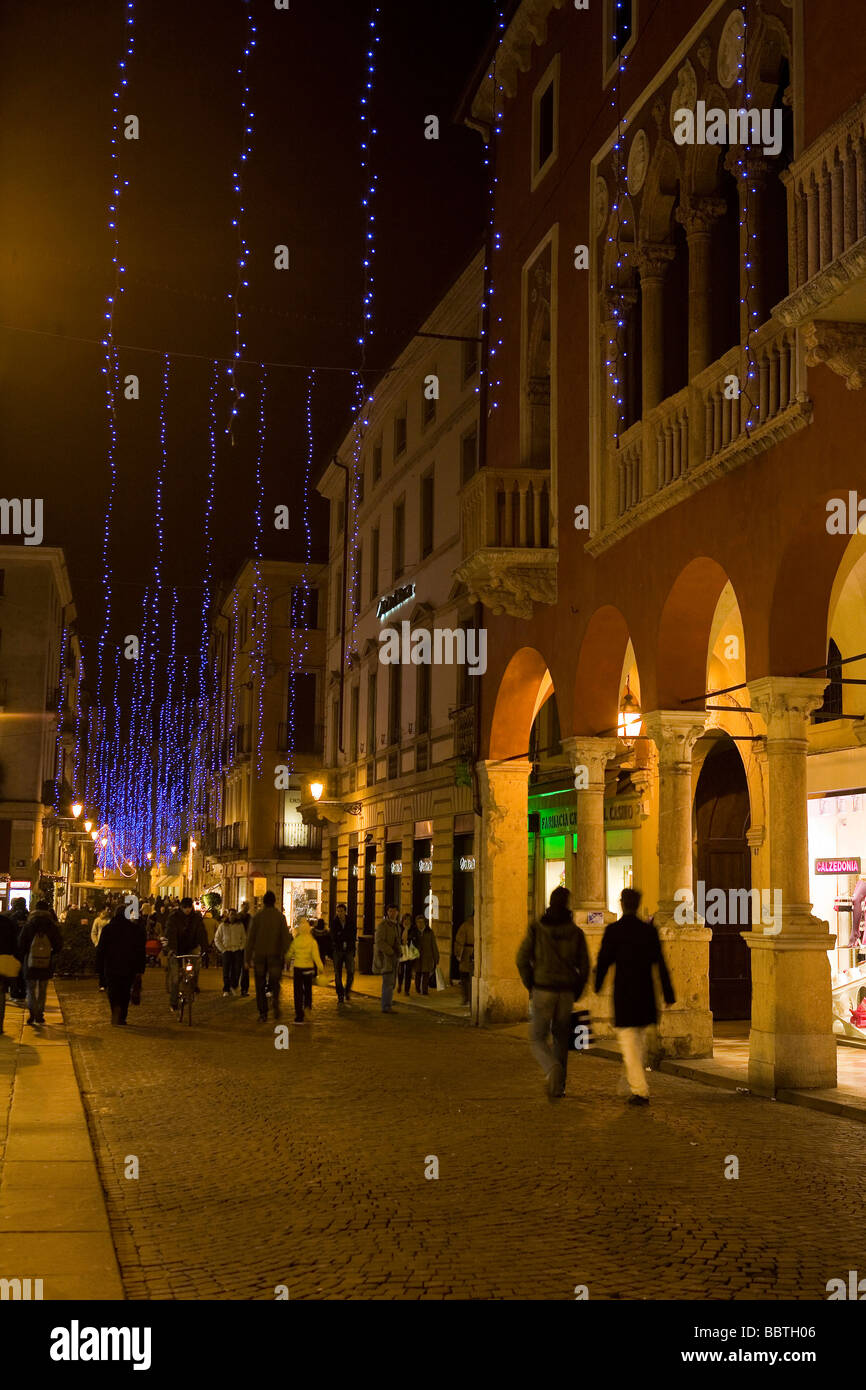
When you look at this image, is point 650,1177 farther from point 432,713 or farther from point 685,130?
point 432,713

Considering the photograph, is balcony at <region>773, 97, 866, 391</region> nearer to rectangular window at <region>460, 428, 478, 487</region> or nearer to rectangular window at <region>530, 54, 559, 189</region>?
rectangular window at <region>530, 54, 559, 189</region>

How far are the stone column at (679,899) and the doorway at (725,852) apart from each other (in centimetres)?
431

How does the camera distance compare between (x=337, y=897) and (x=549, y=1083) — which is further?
(x=337, y=897)

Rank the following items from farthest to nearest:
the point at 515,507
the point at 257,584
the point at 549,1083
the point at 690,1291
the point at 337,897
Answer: the point at 257,584 → the point at 337,897 → the point at 515,507 → the point at 549,1083 → the point at 690,1291

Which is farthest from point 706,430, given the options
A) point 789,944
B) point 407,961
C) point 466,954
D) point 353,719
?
point 353,719

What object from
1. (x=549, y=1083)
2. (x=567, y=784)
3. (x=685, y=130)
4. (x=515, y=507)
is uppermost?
(x=685, y=130)

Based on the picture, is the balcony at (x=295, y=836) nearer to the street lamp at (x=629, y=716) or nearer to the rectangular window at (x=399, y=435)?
the rectangular window at (x=399, y=435)

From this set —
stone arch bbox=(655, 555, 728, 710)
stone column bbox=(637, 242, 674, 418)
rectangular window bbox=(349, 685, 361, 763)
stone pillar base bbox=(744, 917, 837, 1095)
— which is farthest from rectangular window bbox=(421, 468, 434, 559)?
stone pillar base bbox=(744, 917, 837, 1095)

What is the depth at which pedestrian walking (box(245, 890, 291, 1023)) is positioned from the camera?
20719 millimetres

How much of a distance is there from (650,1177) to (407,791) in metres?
23.8

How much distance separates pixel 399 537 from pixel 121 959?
55.8 ft

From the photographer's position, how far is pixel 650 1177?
913cm

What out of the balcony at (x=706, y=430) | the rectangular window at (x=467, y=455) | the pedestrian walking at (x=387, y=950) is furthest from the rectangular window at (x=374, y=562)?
the balcony at (x=706, y=430)

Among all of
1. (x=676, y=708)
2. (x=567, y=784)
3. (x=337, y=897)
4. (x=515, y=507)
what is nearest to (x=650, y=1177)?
(x=676, y=708)
